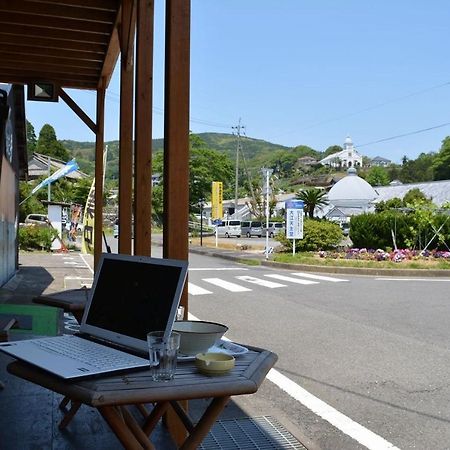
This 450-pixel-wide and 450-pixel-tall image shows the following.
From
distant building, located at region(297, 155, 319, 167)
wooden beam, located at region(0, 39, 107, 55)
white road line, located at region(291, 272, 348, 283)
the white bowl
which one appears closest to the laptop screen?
the white bowl

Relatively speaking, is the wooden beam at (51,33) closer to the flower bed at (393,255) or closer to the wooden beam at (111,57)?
the wooden beam at (111,57)

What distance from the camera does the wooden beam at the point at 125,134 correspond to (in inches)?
213

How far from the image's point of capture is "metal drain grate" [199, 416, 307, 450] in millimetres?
3529

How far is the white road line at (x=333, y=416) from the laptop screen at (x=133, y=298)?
225 cm

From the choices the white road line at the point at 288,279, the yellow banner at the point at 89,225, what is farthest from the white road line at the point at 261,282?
the yellow banner at the point at 89,225

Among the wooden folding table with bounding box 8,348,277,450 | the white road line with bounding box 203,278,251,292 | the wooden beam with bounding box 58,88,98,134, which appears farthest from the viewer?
the white road line with bounding box 203,278,251,292

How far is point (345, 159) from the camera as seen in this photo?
546 ft

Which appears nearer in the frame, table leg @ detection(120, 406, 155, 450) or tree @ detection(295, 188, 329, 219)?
table leg @ detection(120, 406, 155, 450)

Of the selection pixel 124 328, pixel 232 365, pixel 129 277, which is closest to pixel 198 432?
pixel 232 365

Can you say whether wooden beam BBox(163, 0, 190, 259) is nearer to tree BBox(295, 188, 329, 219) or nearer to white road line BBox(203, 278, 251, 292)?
white road line BBox(203, 278, 251, 292)

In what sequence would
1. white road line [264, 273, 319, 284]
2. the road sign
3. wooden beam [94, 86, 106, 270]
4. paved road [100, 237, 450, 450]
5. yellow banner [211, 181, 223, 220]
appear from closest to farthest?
paved road [100, 237, 450, 450]
wooden beam [94, 86, 106, 270]
white road line [264, 273, 319, 284]
the road sign
yellow banner [211, 181, 223, 220]

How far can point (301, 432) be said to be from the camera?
12.6 ft

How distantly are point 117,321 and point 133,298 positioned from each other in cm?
14

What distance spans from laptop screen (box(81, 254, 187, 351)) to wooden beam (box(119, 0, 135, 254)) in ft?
11.4
